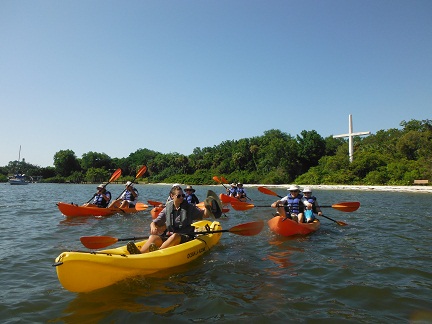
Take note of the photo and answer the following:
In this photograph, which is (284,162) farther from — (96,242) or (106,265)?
(106,265)

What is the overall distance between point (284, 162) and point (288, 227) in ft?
130

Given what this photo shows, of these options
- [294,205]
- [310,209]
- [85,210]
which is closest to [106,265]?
[294,205]

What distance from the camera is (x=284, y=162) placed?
46188mm

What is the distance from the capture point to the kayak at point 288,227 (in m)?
7.35

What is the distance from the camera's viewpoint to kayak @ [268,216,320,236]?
7352mm

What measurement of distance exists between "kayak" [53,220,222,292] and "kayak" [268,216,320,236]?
3.05 metres

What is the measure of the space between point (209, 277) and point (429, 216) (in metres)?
9.96

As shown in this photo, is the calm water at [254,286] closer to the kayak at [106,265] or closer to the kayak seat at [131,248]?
the kayak at [106,265]

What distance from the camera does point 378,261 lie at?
5.51 metres

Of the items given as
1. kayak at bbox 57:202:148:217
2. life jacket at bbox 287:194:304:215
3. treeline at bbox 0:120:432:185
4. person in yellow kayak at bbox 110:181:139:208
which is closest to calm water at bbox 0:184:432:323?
life jacket at bbox 287:194:304:215

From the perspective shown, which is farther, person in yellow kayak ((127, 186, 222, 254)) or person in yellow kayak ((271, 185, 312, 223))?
person in yellow kayak ((271, 185, 312, 223))

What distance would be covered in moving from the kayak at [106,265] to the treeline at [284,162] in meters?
30.6

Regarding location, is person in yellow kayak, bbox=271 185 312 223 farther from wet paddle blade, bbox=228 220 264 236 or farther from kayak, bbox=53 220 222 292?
kayak, bbox=53 220 222 292

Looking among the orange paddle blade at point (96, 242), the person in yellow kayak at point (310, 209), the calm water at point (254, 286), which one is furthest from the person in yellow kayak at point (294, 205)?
the orange paddle blade at point (96, 242)
